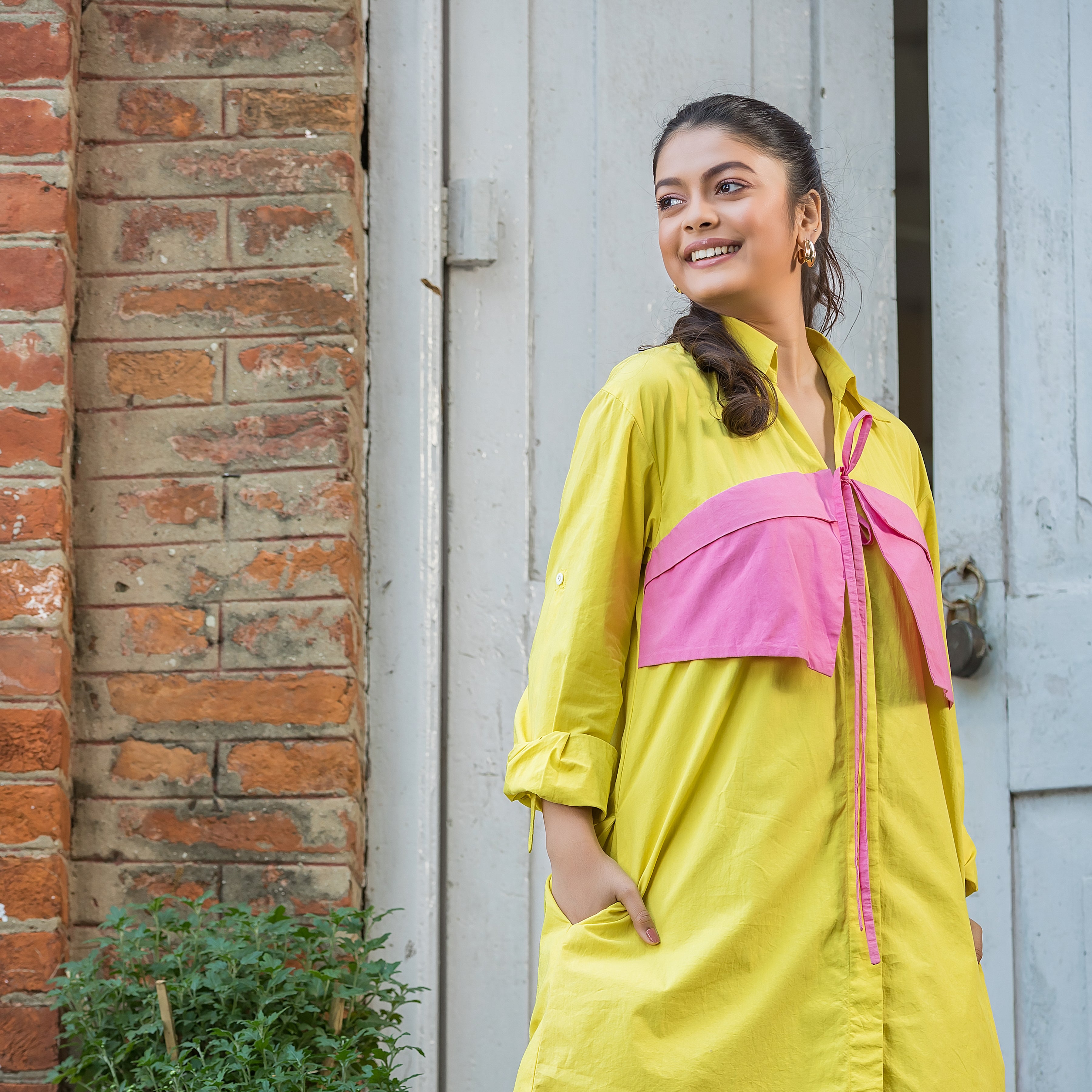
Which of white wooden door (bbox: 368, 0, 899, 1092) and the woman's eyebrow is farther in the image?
white wooden door (bbox: 368, 0, 899, 1092)

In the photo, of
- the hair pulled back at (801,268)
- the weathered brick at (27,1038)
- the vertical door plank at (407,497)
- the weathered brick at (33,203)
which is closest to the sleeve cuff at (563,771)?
the hair pulled back at (801,268)

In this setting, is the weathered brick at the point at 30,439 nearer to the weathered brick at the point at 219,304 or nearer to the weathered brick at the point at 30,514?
the weathered brick at the point at 30,514

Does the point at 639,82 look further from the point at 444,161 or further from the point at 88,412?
the point at 88,412

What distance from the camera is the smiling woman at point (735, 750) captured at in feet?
3.77

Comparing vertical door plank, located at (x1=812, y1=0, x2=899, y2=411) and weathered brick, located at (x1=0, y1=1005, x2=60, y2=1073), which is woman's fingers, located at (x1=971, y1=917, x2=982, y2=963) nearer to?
vertical door plank, located at (x1=812, y1=0, x2=899, y2=411)

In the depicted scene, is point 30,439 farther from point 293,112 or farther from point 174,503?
→ point 293,112

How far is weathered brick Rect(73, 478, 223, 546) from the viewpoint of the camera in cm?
195

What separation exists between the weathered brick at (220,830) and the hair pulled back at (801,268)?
0.94 m

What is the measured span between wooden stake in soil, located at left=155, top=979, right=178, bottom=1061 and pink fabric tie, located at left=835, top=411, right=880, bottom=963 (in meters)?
0.91

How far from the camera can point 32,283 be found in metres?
1.89

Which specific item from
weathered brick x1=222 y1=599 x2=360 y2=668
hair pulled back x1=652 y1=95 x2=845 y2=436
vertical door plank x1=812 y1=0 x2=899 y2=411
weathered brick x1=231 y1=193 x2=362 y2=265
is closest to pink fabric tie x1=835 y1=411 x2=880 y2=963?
hair pulled back x1=652 y1=95 x2=845 y2=436

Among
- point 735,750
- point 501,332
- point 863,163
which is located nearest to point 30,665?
point 501,332

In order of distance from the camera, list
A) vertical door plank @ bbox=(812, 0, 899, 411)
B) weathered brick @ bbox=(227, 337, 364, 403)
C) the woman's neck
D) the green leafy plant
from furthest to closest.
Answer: vertical door plank @ bbox=(812, 0, 899, 411)
weathered brick @ bbox=(227, 337, 364, 403)
the green leafy plant
the woman's neck

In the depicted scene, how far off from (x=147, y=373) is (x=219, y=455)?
181 millimetres
